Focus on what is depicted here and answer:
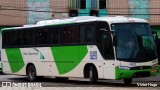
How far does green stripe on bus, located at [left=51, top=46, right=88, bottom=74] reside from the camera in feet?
75.0

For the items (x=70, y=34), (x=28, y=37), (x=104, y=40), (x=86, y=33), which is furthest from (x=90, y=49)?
(x=28, y=37)

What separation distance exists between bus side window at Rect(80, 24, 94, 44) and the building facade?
26.1 metres

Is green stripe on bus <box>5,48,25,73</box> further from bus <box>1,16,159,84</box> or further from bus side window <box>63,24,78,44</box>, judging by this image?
bus side window <box>63,24,78,44</box>

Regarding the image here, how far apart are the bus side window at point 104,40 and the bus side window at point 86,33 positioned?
17.8 inches

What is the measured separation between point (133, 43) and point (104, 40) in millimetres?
1297

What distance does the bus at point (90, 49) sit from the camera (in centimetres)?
2080

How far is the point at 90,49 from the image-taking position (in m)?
22.1

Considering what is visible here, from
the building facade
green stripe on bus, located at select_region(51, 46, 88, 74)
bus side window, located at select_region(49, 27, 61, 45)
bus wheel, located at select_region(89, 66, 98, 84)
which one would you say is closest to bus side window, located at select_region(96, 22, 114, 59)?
bus wheel, located at select_region(89, 66, 98, 84)

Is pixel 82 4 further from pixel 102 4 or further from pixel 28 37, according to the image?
pixel 28 37

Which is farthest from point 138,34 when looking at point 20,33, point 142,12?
point 142,12

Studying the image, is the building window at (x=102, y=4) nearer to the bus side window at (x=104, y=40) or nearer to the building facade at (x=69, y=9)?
the building facade at (x=69, y=9)

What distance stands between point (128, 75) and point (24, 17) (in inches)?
1195

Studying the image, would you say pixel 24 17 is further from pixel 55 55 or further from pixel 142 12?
pixel 55 55

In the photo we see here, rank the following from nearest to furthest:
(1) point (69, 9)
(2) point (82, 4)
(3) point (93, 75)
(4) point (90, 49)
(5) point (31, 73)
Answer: (3) point (93, 75) → (4) point (90, 49) → (5) point (31, 73) → (1) point (69, 9) → (2) point (82, 4)
